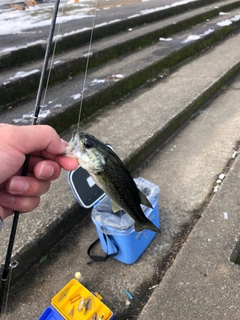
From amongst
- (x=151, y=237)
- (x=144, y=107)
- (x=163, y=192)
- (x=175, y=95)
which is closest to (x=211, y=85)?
(x=175, y=95)

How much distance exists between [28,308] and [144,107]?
8.75 ft

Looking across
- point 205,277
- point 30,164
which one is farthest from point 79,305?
point 30,164

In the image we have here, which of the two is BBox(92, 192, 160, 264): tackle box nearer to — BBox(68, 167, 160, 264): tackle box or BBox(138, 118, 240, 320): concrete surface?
BBox(68, 167, 160, 264): tackle box

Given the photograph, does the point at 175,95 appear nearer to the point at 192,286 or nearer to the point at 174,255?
the point at 174,255

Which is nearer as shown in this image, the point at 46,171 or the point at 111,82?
the point at 46,171

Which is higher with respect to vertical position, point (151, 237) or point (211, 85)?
point (211, 85)

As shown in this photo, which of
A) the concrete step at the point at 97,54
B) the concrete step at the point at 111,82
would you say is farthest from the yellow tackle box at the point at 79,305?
the concrete step at the point at 97,54

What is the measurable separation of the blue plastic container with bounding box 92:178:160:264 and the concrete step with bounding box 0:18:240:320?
0.08 meters

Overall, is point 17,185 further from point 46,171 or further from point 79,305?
point 79,305

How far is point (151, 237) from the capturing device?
2318mm

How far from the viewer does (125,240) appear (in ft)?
6.73

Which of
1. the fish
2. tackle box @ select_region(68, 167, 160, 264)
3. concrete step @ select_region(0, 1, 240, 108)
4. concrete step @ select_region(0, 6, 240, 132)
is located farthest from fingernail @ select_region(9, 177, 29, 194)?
concrete step @ select_region(0, 1, 240, 108)

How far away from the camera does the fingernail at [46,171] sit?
1.31 meters

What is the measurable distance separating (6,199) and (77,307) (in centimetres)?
84
